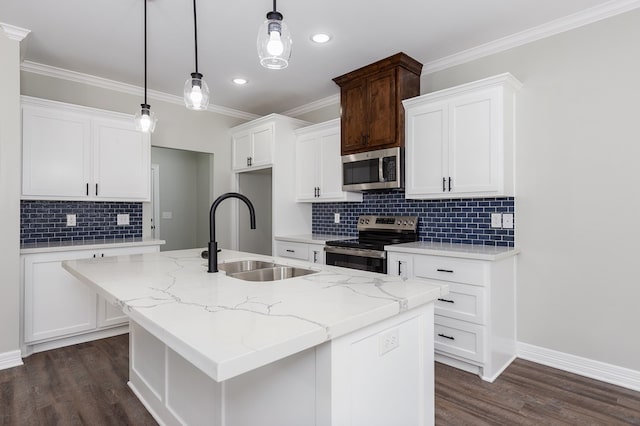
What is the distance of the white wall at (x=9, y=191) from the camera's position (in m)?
2.79

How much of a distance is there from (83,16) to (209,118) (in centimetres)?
214

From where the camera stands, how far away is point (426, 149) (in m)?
3.19

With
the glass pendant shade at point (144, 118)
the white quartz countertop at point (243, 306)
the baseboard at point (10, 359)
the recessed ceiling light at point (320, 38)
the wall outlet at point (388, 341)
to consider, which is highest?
the recessed ceiling light at point (320, 38)

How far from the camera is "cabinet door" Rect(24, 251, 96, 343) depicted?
3.03 meters

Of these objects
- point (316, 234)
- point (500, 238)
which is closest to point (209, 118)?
point (316, 234)

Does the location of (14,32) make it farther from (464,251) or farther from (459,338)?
(459,338)

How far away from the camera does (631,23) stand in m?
2.46

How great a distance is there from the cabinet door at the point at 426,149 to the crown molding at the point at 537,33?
570 mm

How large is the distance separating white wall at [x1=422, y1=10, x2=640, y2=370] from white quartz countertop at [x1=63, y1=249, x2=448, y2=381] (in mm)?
1779

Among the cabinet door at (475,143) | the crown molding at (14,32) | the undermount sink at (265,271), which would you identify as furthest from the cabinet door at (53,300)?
the cabinet door at (475,143)

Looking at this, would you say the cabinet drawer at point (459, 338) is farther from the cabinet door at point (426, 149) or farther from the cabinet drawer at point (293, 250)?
the cabinet drawer at point (293, 250)

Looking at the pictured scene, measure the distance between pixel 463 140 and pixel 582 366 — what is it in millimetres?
1862

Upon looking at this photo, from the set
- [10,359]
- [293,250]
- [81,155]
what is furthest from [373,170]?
[10,359]

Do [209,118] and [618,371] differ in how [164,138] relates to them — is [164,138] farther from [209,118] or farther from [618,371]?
[618,371]
